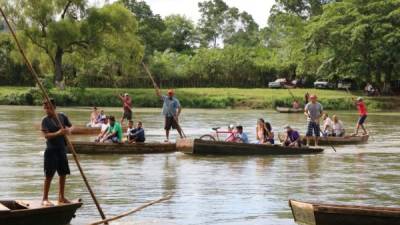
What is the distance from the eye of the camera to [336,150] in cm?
2678

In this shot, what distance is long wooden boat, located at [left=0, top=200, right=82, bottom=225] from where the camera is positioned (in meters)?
11.6

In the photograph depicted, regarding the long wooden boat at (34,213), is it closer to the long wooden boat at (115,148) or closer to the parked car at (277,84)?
the long wooden boat at (115,148)

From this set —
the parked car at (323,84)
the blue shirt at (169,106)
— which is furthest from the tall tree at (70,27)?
the blue shirt at (169,106)

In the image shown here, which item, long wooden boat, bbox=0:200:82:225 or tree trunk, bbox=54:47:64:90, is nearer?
long wooden boat, bbox=0:200:82:225

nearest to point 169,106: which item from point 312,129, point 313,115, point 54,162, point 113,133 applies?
point 113,133

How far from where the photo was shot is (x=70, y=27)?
66.1 meters

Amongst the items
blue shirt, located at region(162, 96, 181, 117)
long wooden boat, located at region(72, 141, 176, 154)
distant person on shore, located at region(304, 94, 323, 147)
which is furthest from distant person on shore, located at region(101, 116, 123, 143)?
distant person on shore, located at region(304, 94, 323, 147)

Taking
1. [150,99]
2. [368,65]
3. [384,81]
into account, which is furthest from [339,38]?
[150,99]

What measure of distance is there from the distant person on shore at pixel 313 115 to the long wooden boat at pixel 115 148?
483 centimetres

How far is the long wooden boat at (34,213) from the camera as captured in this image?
1162 cm

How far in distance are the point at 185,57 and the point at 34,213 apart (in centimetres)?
7736

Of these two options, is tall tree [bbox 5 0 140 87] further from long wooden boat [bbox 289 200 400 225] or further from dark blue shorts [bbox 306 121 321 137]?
long wooden boat [bbox 289 200 400 225]

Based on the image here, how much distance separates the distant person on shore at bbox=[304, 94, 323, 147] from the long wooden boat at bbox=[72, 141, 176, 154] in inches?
190

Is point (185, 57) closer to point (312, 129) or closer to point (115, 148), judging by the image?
point (312, 129)
